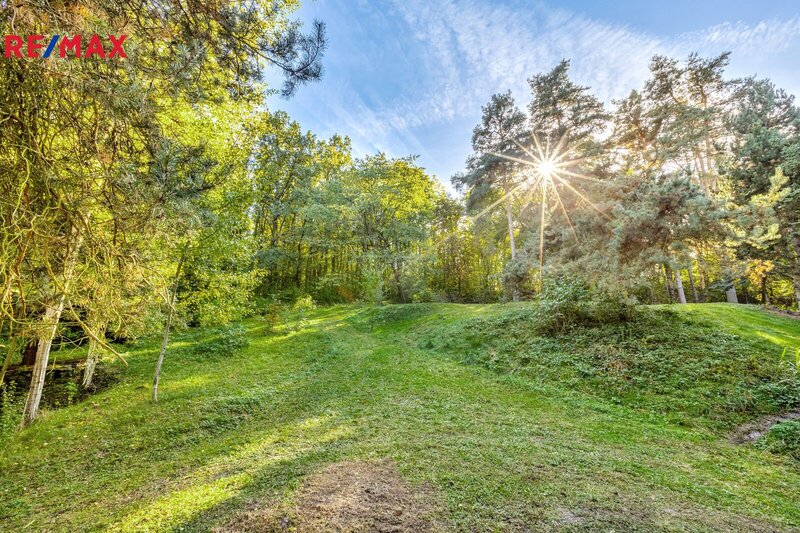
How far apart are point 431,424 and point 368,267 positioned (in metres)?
16.7

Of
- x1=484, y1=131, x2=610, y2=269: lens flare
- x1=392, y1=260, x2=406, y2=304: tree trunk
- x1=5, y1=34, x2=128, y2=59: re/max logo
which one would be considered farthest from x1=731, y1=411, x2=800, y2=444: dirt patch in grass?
x1=392, y1=260, x2=406, y2=304: tree trunk

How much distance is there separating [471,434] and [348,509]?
2676mm

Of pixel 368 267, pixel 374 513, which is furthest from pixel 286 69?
pixel 368 267

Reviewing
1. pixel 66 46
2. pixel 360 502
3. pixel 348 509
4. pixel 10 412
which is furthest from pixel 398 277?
pixel 66 46

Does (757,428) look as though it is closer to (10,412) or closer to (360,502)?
(360,502)

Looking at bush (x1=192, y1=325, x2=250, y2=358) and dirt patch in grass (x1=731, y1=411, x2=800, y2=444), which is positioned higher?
bush (x1=192, y1=325, x2=250, y2=358)

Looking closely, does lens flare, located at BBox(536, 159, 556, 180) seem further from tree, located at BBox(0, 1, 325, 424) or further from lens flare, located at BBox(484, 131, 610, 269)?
tree, located at BBox(0, 1, 325, 424)

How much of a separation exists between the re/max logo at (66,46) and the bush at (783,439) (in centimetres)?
924

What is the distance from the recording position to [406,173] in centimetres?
2361

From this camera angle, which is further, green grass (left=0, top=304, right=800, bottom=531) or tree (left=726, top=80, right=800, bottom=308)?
tree (left=726, top=80, right=800, bottom=308)

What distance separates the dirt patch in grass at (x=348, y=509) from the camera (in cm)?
293

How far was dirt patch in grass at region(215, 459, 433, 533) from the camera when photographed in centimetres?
293

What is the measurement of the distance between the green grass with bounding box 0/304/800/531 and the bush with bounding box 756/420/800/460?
22 centimetres

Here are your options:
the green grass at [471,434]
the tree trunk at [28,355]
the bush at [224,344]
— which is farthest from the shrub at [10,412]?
the bush at [224,344]
